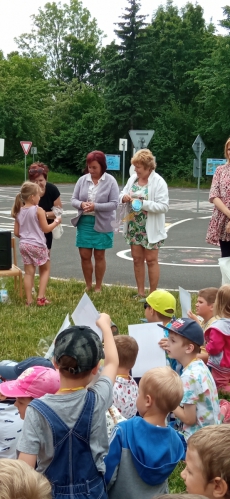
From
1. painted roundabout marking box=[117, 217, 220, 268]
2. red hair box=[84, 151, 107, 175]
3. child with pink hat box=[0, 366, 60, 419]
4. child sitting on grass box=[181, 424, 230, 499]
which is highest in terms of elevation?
red hair box=[84, 151, 107, 175]

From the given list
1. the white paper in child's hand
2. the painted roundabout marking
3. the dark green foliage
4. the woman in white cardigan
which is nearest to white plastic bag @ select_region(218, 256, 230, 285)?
the woman in white cardigan

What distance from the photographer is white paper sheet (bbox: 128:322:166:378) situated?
4.14 m

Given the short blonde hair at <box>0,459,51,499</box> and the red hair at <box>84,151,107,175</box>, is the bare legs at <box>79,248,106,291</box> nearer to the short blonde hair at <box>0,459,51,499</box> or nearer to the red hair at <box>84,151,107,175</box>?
the red hair at <box>84,151,107,175</box>

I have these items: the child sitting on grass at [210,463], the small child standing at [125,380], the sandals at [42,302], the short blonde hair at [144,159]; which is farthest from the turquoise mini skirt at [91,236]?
the child sitting on grass at [210,463]

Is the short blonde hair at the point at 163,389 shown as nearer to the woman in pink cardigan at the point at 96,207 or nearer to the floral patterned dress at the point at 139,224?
the floral patterned dress at the point at 139,224

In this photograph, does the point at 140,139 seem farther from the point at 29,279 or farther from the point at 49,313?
the point at 49,313

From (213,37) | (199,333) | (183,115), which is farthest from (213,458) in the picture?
(213,37)

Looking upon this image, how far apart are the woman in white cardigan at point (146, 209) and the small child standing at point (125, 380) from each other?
3.96 meters

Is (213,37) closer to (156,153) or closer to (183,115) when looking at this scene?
(183,115)

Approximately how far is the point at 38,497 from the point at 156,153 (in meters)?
51.5

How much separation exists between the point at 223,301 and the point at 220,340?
281mm

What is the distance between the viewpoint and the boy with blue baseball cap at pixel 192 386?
376 cm

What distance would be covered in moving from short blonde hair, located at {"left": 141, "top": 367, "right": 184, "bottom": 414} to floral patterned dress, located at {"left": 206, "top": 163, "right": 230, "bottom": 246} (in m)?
4.07

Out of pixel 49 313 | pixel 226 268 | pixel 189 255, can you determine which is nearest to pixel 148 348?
pixel 226 268
